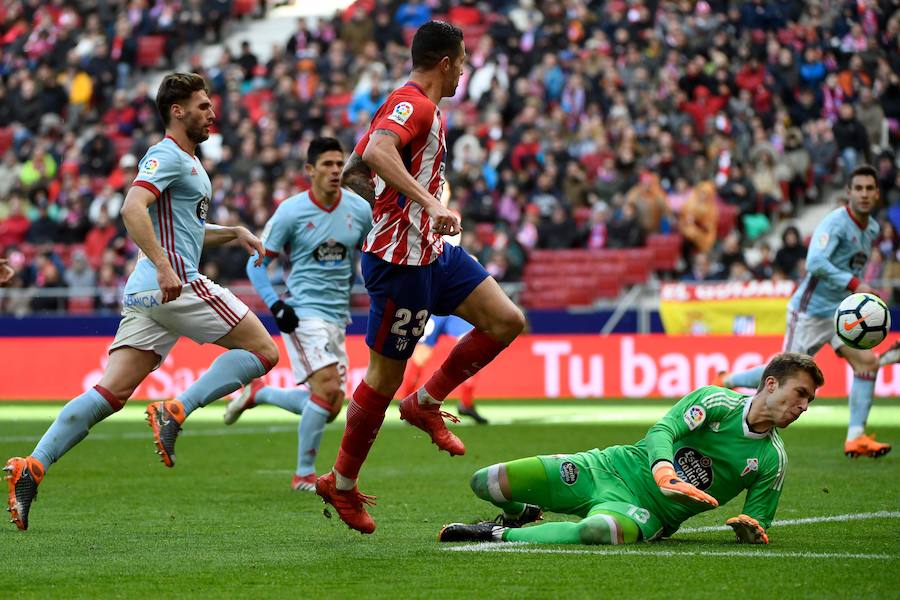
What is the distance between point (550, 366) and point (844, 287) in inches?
361

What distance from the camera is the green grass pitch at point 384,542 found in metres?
5.58

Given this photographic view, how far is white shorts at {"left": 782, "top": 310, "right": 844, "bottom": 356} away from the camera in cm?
1195

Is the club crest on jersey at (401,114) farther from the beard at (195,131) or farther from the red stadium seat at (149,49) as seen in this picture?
the red stadium seat at (149,49)

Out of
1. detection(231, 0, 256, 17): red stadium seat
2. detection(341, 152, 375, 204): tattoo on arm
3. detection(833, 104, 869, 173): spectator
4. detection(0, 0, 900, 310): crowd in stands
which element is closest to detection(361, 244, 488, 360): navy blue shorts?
detection(341, 152, 375, 204): tattoo on arm

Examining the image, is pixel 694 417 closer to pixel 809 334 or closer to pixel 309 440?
pixel 309 440

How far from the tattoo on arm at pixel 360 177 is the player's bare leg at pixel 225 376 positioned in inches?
45.0

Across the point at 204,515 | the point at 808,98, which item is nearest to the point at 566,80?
the point at 808,98

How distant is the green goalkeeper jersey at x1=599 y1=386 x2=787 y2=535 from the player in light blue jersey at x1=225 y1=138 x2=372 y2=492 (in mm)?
3650

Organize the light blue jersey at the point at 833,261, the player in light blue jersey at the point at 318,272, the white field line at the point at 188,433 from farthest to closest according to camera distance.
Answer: the white field line at the point at 188,433 → the light blue jersey at the point at 833,261 → the player in light blue jersey at the point at 318,272

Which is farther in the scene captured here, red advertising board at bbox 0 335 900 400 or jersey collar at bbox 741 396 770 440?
red advertising board at bbox 0 335 900 400

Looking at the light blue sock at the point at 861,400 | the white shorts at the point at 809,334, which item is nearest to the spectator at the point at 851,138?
the white shorts at the point at 809,334

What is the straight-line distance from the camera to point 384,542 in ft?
23.1

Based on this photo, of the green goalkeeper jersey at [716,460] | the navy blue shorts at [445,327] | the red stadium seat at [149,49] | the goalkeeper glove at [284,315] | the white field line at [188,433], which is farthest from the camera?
the red stadium seat at [149,49]

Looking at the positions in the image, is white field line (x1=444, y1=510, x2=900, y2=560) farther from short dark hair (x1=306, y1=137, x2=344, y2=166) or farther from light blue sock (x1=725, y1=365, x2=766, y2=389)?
light blue sock (x1=725, y1=365, x2=766, y2=389)
